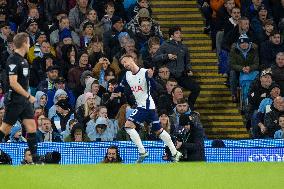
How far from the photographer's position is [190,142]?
22.6 m

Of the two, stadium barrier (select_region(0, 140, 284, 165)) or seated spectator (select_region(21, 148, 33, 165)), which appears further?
stadium barrier (select_region(0, 140, 284, 165))

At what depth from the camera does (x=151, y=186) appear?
17.3 metres

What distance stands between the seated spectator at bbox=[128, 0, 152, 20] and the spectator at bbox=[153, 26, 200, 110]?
168 cm

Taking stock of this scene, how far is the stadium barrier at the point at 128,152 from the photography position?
2280 centimetres

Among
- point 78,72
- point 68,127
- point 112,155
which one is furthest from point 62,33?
point 112,155

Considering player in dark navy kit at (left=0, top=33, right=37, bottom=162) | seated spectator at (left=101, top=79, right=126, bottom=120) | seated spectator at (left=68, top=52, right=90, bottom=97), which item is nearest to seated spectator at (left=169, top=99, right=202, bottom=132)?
seated spectator at (left=101, top=79, right=126, bottom=120)

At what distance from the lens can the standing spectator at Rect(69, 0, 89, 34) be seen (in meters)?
27.7

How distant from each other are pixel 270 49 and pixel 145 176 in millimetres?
9727

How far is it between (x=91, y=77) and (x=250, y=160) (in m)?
4.60

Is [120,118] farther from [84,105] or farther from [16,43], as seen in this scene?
[16,43]

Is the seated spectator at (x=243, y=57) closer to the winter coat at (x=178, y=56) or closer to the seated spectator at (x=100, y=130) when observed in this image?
the winter coat at (x=178, y=56)

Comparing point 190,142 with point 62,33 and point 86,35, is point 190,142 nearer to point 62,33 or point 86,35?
point 86,35

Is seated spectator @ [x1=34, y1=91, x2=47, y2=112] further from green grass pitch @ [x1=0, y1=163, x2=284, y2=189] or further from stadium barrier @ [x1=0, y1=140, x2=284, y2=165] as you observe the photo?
green grass pitch @ [x1=0, y1=163, x2=284, y2=189]

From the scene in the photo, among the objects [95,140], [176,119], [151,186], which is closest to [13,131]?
[95,140]
